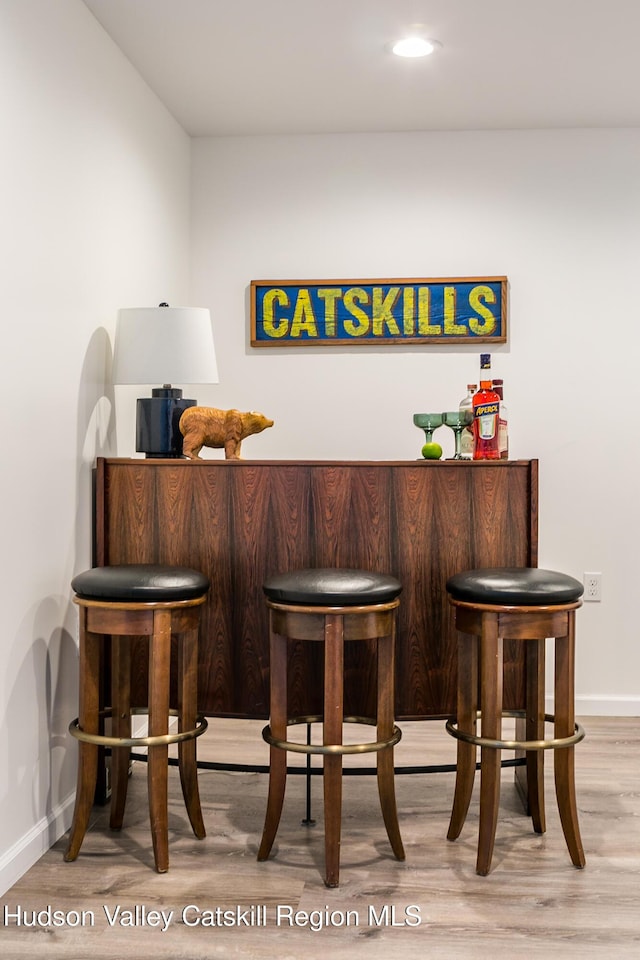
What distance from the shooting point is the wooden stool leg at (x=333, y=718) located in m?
2.32

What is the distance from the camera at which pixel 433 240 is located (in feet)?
13.2

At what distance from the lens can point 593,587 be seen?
13.1 feet

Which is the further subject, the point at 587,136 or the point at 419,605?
the point at 587,136

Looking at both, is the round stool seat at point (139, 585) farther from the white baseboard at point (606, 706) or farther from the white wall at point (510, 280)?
the white baseboard at point (606, 706)

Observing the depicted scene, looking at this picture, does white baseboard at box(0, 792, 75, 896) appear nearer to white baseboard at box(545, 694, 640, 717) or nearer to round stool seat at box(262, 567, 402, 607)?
round stool seat at box(262, 567, 402, 607)

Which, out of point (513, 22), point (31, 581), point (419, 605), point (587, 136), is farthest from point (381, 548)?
point (587, 136)

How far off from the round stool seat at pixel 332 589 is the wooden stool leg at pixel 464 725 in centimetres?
29

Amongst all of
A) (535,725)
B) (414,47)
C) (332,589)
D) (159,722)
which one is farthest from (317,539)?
(414,47)

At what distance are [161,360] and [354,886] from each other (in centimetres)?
157

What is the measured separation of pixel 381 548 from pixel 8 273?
1.25m

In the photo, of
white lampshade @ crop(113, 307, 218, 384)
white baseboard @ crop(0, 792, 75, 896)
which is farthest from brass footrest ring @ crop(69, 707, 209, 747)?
white lampshade @ crop(113, 307, 218, 384)

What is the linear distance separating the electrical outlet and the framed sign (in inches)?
41.5

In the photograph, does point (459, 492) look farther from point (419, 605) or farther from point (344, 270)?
point (344, 270)

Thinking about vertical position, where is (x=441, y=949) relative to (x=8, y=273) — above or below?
below
